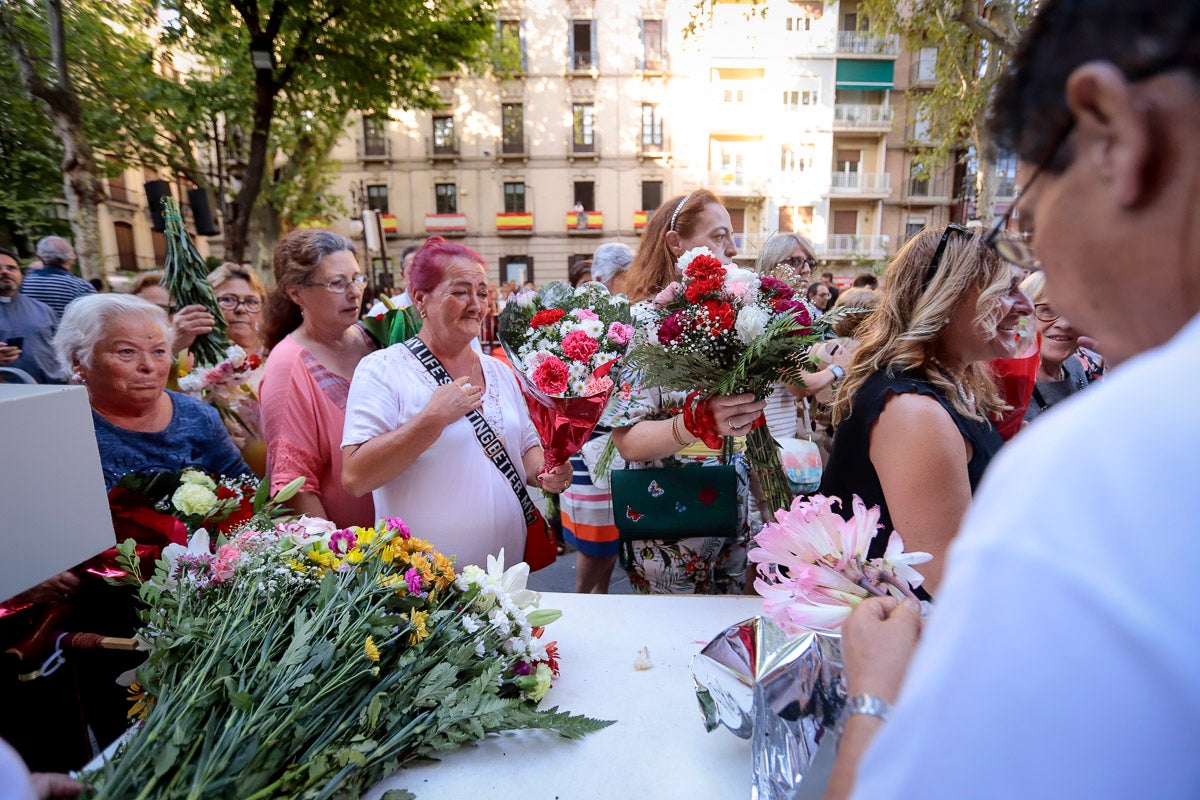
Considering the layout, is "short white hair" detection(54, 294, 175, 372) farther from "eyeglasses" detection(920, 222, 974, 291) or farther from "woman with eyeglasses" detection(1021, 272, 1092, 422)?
"woman with eyeglasses" detection(1021, 272, 1092, 422)

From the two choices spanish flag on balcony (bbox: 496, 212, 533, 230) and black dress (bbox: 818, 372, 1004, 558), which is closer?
black dress (bbox: 818, 372, 1004, 558)

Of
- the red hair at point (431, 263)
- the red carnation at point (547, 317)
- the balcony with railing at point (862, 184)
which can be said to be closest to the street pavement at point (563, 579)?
the red hair at point (431, 263)

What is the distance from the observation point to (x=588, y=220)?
26.6 m

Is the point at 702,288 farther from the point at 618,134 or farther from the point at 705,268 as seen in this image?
the point at 618,134

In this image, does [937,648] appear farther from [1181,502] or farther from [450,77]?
[450,77]

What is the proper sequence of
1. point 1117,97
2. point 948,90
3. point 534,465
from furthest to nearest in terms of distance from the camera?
point 948,90
point 534,465
point 1117,97

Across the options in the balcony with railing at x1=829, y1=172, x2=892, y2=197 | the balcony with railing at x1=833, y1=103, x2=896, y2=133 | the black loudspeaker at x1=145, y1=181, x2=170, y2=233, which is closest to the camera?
the black loudspeaker at x1=145, y1=181, x2=170, y2=233

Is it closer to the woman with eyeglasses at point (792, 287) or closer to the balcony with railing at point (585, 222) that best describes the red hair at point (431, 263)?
the woman with eyeglasses at point (792, 287)

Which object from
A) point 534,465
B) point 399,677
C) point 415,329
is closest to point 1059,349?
point 534,465

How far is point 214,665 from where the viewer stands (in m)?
1.19

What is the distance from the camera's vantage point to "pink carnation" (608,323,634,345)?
199cm

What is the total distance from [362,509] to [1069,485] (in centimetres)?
261

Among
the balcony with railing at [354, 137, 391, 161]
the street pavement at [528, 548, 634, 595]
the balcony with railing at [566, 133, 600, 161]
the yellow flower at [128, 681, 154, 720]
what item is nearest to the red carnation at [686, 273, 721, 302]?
the yellow flower at [128, 681, 154, 720]

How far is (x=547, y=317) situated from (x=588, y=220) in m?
25.6
